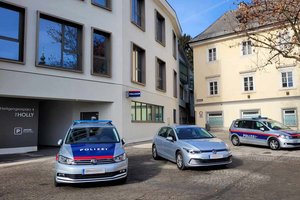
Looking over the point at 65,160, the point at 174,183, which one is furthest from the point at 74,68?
the point at 174,183

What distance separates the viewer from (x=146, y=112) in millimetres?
23266

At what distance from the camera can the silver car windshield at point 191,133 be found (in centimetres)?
1136

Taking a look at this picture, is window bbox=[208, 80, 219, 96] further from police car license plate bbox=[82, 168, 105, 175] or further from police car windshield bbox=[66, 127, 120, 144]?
police car license plate bbox=[82, 168, 105, 175]

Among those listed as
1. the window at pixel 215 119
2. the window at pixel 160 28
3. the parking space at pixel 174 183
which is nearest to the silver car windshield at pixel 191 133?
the parking space at pixel 174 183

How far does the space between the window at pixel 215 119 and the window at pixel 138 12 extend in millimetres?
14249

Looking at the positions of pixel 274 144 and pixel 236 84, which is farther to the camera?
pixel 236 84

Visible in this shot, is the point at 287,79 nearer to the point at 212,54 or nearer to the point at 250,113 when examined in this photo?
the point at 250,113

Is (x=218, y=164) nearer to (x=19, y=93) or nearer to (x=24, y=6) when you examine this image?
(x=19, y=93)

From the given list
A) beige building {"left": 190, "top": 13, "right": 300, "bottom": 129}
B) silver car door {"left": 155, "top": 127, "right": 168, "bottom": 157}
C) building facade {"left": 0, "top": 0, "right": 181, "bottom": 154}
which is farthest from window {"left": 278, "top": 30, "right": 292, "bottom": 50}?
beige building {"left": 190, "top": 13, "right": 300, "bottom": 129}

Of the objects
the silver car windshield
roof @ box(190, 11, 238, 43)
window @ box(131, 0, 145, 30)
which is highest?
roof @ box(190, 11, 238, 43)

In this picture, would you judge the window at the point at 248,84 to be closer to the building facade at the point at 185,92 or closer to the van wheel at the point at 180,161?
the building facade at the point at 185,92

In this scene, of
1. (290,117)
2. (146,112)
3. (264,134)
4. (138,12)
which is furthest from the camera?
(290,117)

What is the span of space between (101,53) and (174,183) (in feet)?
40.5

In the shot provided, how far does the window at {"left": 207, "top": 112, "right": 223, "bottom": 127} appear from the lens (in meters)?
32.7
